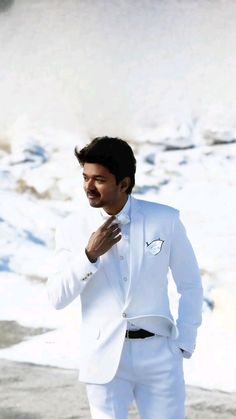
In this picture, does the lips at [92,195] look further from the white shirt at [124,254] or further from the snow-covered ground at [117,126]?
the snow-covered ground at [117,126]

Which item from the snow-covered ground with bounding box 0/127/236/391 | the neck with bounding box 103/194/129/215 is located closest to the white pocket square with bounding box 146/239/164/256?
Answer: the neck with bounding box 103/194/129/215

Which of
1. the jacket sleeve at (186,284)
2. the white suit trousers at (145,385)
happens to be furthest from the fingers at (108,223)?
the white suit trousers at (145,385)

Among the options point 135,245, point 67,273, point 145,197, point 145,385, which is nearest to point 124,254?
point 135,245

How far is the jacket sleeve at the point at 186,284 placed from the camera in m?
2.36

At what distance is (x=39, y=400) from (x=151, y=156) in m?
1.24

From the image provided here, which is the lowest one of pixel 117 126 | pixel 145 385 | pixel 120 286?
pixel 145 385

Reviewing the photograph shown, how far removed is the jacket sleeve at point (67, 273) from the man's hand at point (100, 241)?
0.05 ft

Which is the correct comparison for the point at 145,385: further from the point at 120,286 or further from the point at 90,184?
the point at 90,184

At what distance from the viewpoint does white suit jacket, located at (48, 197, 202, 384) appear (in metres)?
2.29

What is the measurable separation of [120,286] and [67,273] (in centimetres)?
13

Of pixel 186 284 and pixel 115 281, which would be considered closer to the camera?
pixel 115 281

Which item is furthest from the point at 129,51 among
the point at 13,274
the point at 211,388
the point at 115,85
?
the point at 211,388

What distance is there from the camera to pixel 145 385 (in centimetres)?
232

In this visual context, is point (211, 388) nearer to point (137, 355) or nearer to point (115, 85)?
point (115, 85)
